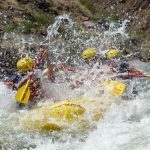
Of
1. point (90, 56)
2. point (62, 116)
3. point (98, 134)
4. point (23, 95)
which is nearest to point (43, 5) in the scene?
point (90, 56)

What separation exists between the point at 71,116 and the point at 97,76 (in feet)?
7.24

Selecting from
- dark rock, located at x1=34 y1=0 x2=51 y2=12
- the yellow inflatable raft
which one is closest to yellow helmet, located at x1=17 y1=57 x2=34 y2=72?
the yellow inflatable raft

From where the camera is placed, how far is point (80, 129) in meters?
7.58


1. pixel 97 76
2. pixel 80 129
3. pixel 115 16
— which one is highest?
pixel 115 16

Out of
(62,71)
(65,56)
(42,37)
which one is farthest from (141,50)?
(62,71)

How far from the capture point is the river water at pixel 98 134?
673cm

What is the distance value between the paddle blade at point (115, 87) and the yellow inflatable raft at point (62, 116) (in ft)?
1.94

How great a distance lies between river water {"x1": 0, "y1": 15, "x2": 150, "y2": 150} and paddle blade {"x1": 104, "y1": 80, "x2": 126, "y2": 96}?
30 cm

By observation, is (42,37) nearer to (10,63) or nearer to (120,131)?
(10,63)

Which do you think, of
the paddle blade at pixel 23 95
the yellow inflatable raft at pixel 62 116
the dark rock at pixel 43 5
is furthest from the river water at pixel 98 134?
the dark rock at pixel 43 5

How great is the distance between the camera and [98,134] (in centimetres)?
727

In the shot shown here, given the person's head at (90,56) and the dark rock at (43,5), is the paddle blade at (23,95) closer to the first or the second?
the person's head at (90,56)

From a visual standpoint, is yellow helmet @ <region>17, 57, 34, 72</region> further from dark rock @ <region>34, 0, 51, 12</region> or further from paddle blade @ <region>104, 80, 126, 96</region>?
dark rock @ <region>34, 0, 51, 12</region>

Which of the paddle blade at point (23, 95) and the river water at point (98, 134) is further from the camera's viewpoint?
the paddle blade at point (23, 95)
